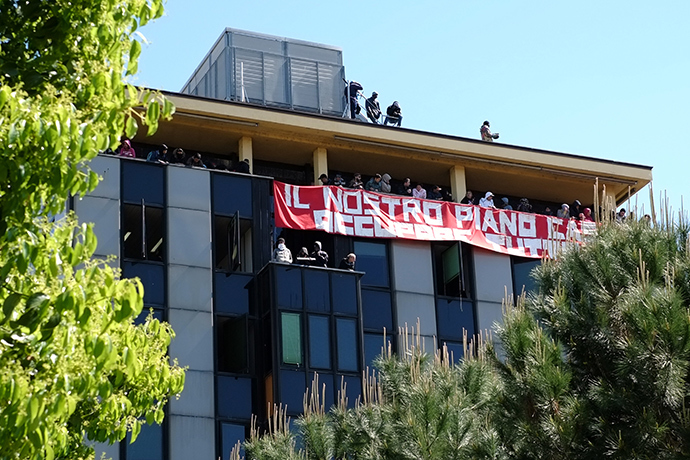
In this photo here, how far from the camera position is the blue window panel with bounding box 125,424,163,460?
3064 cm

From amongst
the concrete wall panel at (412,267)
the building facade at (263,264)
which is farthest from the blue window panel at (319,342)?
the concrete wall panel at (412,267)

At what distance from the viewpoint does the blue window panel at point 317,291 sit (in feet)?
108

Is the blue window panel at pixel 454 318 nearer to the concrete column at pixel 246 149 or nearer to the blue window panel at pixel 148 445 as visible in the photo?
the concrete column at pixel 246 149

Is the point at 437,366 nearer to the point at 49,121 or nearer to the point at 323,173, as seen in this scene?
the point at 49,121

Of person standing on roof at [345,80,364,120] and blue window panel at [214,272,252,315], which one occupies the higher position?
person standing on roof at [345,80,364,120]

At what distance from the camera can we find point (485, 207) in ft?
125

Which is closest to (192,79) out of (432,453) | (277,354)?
(277,354)

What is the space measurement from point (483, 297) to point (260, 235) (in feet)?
23.3

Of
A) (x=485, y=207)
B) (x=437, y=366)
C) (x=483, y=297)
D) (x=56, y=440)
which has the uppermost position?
(x=485, y=207)

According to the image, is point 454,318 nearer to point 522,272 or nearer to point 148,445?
point 522,272

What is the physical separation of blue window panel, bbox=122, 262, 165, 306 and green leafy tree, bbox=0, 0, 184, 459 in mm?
21933

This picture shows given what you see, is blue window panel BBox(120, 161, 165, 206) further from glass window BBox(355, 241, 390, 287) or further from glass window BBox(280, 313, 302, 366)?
glass window BBox(355, 241, 390, 287)

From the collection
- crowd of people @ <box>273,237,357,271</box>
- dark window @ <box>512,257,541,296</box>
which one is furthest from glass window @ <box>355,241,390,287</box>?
dark window @ <box>512,257,541,296</box>

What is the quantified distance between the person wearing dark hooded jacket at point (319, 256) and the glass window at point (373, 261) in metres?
2.35
